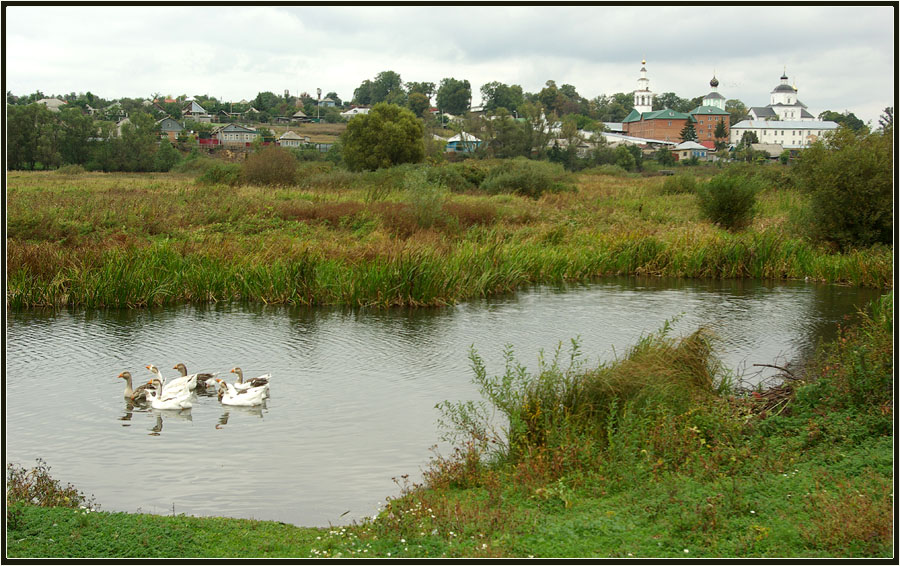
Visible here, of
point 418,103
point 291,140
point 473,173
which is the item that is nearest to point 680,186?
point 473,173

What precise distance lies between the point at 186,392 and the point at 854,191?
18116 millimetres

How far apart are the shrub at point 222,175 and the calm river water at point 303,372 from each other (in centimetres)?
A: 2514

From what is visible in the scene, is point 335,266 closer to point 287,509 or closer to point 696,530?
point 287,509

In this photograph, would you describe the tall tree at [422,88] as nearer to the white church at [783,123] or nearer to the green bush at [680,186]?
the white church at [783,123]

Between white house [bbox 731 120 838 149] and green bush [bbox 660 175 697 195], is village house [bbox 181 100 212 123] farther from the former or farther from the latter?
green bush [bbox 660 175 697 195]

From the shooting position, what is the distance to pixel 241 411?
10.4m

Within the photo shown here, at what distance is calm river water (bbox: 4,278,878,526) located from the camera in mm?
Result: 8047

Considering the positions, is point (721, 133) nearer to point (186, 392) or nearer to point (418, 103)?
point (418, 103)

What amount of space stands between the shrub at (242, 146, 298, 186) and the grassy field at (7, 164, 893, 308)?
170 inches

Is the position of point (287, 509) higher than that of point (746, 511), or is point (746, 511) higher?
point (746, 511)

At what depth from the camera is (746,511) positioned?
229 inches

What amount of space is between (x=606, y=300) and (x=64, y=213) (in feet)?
55.4

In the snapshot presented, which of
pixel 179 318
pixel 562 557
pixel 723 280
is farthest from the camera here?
pixel 723 280

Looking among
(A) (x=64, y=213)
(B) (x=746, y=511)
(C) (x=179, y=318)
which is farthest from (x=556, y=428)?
(A) (x=64, y=213)
